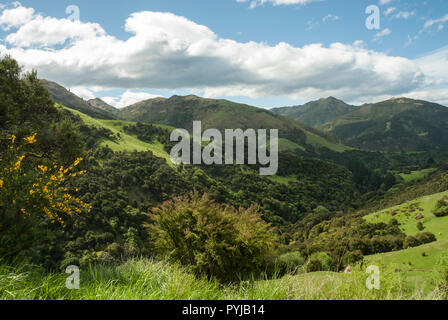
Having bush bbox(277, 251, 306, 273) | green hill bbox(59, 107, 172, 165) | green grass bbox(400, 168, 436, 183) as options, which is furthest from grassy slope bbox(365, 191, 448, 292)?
green grass bbox(400, 168, 436, 183)

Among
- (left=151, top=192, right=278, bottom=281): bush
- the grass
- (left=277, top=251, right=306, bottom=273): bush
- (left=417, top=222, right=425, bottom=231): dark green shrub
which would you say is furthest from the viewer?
(left=417, top=222, right=425, bottom=231): dark green shrub

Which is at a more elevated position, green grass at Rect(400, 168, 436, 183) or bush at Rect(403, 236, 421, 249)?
green grass at Rect(400, 168, 436, 183)

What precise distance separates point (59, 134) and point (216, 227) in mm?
13330

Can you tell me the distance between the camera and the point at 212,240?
70.5ft

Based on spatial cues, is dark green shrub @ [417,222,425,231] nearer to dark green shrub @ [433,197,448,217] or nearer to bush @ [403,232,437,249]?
bush @ [403,232,437,249]

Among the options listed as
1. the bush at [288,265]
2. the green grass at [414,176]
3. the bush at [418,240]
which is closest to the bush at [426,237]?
the bush at [418,240]

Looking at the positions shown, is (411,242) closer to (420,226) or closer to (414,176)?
(420,226)

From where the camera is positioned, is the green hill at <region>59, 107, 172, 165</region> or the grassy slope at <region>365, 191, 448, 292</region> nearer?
the grassy slope at <region>365, 191, 448, 292</region>

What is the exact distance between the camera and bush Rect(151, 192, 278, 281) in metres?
21.6

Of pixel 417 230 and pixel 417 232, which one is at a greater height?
pixel 417 230

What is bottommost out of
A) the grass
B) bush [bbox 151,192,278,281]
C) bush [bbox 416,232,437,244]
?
bush [bbox 416,232,437,244]

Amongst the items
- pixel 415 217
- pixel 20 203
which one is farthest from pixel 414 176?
pixel 20 203
